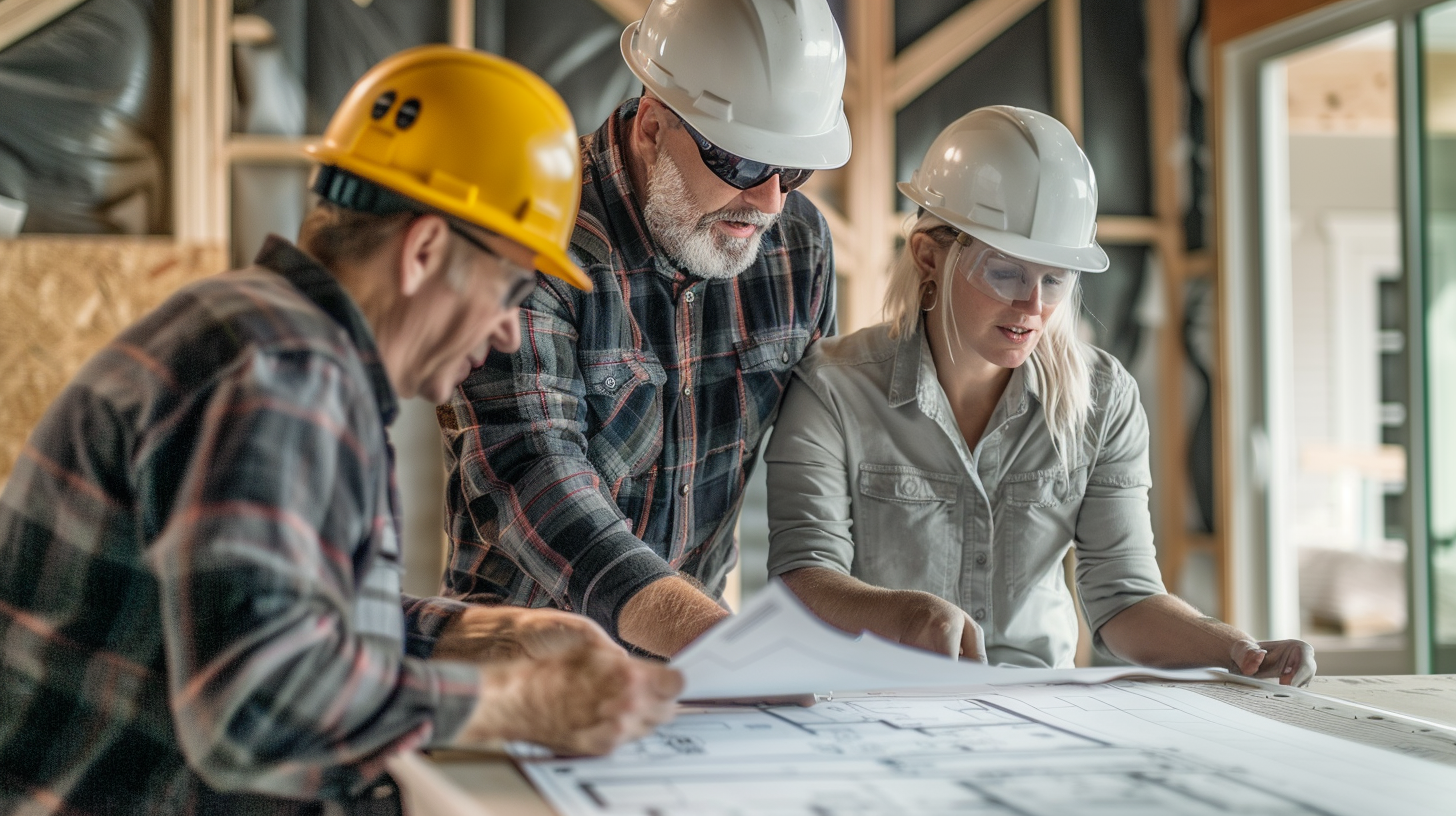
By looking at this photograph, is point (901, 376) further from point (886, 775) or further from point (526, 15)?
point (526, 15)

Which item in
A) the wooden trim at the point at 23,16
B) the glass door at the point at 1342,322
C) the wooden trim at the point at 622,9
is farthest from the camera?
the glass door at the point at 1342,322

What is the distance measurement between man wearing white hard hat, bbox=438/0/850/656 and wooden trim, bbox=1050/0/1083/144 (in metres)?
2.90

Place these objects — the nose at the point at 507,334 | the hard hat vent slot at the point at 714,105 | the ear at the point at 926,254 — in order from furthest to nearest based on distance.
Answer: the ear at the point at 926,254 → the hard hat vent slot at the point at 714,105 → the nose at the point at 507,334

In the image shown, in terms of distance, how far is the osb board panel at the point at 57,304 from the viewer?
388cm

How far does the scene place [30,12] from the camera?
387cm

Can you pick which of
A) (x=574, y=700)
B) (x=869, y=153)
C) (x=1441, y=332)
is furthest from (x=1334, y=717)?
(x=869, y=153)

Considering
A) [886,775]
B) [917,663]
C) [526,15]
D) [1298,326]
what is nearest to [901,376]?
[917,663]

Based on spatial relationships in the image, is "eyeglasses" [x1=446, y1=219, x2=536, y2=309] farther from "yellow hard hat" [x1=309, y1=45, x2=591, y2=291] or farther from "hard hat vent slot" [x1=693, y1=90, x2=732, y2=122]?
"hard hat vent slot" [x1=693, y1=90, x2=732, y2=122]

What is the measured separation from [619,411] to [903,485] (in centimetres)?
49

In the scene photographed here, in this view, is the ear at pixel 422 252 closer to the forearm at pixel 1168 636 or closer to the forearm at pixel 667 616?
the forearm at pixel 667 616

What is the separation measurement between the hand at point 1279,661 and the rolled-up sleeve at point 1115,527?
232 mm

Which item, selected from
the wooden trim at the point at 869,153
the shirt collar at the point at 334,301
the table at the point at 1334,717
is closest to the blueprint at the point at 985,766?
the table at the point at 1334,717

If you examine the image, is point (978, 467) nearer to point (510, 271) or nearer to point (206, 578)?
point (510, 271)

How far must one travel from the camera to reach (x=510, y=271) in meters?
1.17
